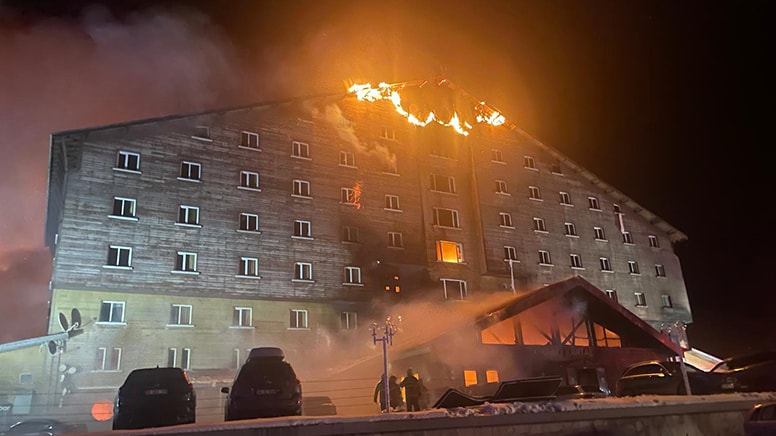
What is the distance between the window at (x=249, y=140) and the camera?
3431 centimetres

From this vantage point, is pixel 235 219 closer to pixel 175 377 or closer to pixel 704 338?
pixel 175 377

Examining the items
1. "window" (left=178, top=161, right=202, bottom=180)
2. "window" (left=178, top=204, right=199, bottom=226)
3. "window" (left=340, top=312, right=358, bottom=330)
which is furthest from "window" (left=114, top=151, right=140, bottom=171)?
"window" (left=340, top=312, right=358, bottom=330)

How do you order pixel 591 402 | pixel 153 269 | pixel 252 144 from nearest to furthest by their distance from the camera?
pixel 591 402, pixel 153 269, pixel 252 144

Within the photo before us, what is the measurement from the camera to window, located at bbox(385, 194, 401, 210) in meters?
37.8

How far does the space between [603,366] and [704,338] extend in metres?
40.8

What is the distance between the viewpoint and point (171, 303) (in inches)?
1147

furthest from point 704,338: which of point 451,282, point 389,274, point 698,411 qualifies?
point 698,411

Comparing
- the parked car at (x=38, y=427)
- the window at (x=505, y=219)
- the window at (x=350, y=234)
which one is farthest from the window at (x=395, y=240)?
the parked car at (x=38, y=427)

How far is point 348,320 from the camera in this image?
3381 cm

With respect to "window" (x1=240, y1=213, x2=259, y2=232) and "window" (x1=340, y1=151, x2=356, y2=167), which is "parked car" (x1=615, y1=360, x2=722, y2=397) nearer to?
"window" (x1=240, y1=213, x2=259, y2=232)

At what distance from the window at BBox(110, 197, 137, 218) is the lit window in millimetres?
9279

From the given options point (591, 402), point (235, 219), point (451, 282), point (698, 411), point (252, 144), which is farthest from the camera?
point (451, 282)

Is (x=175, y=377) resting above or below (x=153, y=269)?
below

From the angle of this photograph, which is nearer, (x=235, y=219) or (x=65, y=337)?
(x=65, y=337)
